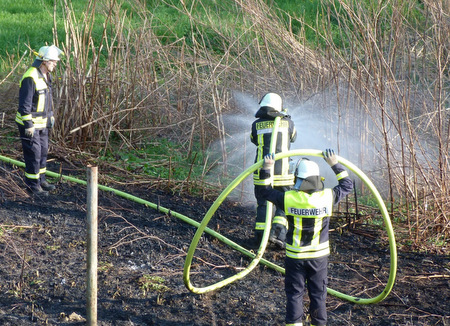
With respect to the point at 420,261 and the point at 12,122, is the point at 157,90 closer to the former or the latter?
the point at 12,122

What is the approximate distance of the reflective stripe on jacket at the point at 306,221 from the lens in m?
4.27

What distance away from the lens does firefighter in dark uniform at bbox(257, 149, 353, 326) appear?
14.0 feet

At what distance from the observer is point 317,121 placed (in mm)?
8133

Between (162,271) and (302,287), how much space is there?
1.60 meters

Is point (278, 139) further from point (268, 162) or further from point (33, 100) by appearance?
point (33, 100)

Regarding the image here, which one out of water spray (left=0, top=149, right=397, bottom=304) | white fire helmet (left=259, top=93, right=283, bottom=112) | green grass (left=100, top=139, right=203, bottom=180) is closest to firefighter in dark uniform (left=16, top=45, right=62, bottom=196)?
water spray (left=0, top=149, right=397, bottom=304)

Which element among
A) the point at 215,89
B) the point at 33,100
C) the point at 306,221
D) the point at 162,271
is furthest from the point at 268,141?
the point at 33,100

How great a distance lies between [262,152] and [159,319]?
7.34ft

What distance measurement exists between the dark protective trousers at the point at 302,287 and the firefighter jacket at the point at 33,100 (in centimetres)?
402

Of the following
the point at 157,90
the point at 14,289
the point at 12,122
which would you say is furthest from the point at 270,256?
the point at 12,122

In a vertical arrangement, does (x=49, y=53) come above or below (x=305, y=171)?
above

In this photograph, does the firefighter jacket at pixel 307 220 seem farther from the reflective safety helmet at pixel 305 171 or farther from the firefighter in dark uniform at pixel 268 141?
the firefighter in dark uniform at pixel 268 141

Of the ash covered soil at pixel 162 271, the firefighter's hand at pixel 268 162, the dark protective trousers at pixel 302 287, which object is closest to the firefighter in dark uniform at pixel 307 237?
the dark protective trousers at pixel 302 287

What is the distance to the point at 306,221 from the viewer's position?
170 inches
